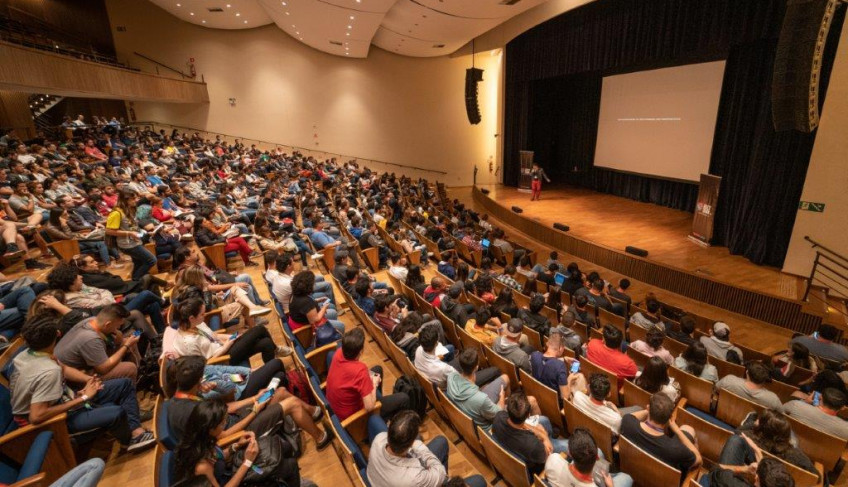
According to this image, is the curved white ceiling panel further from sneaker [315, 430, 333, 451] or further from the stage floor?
sneaker [315, 430, 333, 451]

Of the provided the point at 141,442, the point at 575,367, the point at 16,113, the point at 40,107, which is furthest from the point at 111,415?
the point at 40,107

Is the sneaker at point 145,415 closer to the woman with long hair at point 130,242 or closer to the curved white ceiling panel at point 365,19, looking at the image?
the woman with long hair at point 130,242

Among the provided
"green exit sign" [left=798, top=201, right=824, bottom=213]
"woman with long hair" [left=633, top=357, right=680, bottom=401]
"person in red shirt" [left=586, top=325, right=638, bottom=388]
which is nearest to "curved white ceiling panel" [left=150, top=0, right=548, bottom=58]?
"green exit sign" [left=798, top=201, right=824, bottom=213]

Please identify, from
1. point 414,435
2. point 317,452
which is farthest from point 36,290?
point 414,435

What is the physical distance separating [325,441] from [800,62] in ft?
22.8

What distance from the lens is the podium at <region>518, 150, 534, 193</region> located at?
14843 mm

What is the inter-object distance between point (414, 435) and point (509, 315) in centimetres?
249

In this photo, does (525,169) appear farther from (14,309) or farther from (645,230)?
(14,309)

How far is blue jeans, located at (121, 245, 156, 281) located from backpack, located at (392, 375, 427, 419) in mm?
3739

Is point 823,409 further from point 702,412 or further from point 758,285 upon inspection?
point 758,285

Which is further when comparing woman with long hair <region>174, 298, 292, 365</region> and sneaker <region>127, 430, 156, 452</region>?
woman with long hair <region>174, 298, 292, 365</region>

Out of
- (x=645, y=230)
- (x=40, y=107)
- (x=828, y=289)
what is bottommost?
(x=828, y=289)

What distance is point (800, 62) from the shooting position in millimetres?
5043

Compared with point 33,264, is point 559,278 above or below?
below
